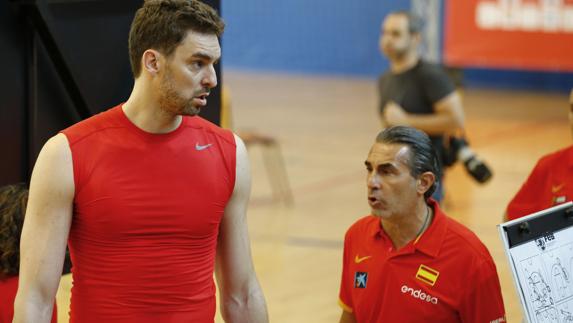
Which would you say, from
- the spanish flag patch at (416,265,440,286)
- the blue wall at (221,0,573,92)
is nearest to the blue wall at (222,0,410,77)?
the blue wall at (221,0,573,92)

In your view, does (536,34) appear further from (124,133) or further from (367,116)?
(124,133)

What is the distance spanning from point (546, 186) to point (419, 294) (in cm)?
128

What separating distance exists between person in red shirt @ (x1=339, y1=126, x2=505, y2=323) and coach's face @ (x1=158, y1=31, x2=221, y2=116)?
34.1 inches

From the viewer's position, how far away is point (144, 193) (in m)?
2.94

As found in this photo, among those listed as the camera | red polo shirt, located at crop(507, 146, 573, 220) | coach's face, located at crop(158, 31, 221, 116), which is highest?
coach's face, located at crop(158, 31, 221, 116)

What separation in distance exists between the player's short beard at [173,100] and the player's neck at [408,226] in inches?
38.3

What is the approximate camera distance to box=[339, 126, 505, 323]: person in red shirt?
3.38m

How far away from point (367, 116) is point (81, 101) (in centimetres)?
1069

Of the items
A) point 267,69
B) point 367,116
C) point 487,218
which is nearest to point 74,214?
point 487,218

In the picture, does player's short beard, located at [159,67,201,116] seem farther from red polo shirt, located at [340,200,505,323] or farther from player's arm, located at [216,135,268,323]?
red polo shirt, located at [340,200,505,323]

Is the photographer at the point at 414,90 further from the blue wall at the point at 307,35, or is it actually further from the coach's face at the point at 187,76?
the blue wall at the point at 307,35

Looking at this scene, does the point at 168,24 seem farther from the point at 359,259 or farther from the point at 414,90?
the point at 414,90

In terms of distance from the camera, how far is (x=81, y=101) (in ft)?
15.9

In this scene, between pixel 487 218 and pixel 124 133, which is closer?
pixel 124 133
